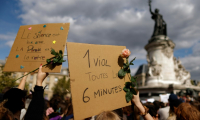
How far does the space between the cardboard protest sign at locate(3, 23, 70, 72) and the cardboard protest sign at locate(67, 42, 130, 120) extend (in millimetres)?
523

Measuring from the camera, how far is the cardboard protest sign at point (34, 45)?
2.30m

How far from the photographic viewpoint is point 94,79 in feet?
6.35

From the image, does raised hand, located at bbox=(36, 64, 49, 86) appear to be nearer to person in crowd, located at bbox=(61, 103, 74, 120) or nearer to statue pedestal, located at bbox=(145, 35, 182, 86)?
person in crowd, located at bbox=(61, 103, 74, 120)

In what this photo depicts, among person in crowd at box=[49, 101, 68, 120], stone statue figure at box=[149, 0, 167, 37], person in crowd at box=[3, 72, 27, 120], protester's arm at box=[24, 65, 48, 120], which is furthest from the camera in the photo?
stone statue figure at box=[149, 0, 167, 37]

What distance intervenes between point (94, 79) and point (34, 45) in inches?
48.4

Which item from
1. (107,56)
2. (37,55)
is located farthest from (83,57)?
(37,55)

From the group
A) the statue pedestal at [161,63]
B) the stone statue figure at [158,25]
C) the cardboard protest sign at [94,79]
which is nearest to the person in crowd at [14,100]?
the cardboard protest sign at [94,79]

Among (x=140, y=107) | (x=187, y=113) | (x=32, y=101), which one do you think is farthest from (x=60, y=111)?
(x=187, y=113)

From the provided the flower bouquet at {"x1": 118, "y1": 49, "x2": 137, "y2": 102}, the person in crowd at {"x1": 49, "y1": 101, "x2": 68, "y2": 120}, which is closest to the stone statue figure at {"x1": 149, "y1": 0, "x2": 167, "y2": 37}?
the person in crowd at {"x1": 49, "y1": 101, "x2": 68, "y2": 120}

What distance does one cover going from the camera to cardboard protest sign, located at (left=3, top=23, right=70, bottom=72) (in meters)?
2.30

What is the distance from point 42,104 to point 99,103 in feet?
2.22

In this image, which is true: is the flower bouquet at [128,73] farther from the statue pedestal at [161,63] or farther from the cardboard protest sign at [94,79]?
the statue pedestal at [161,63]

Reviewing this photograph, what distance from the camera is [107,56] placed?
2135mm

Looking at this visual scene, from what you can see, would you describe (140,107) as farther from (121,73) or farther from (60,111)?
(60,111)
